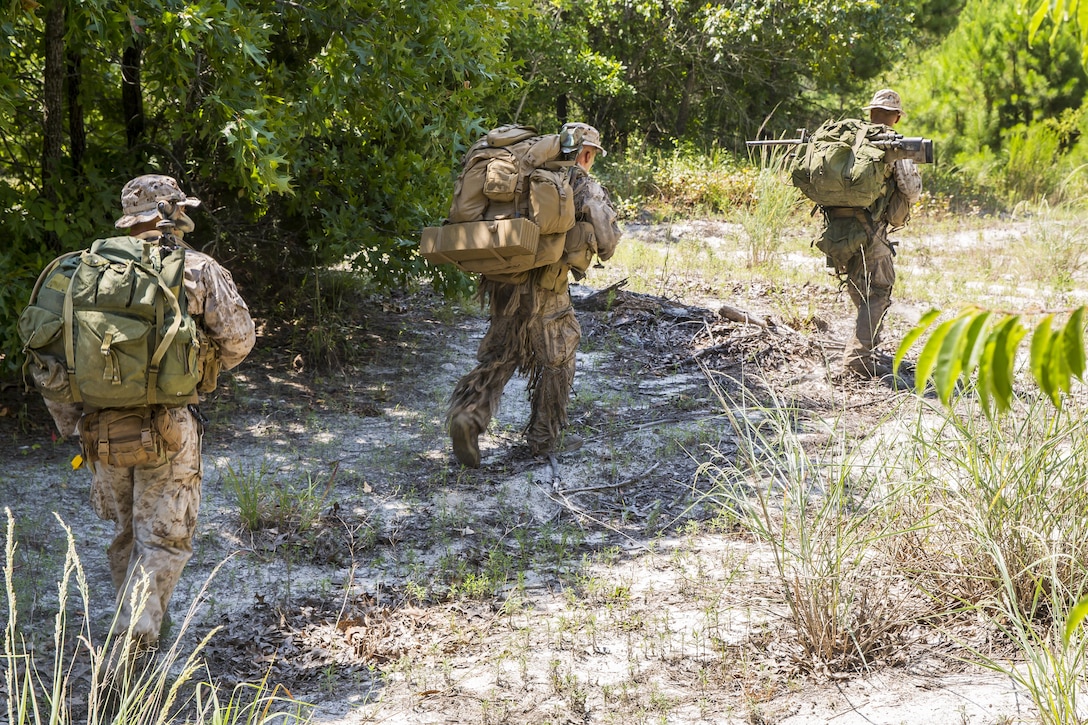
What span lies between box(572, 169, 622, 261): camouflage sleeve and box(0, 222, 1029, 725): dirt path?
90cm

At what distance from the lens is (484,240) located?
530cm

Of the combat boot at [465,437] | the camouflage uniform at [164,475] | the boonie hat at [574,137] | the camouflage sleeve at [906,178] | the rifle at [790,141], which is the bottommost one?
the combat boot at [465,437]

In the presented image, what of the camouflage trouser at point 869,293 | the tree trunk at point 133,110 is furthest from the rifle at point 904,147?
the tree trunk at point 133,110

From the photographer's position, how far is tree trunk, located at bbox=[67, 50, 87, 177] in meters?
6.61

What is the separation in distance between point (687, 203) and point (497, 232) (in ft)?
26.2

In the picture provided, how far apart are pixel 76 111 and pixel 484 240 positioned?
3195 millimetres

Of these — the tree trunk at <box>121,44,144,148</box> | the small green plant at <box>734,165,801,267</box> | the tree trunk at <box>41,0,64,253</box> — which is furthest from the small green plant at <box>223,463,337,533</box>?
the small green plant at <box>734,165,801,267</box>

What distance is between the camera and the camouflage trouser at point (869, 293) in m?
6.99

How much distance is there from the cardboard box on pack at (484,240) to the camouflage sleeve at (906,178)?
8.87 ft

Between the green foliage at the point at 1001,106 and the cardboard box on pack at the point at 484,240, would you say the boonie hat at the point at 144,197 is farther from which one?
the green foliage at the point at 1001,106

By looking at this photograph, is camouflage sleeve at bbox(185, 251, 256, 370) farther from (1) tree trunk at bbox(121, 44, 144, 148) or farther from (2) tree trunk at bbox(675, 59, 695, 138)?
(2) tree trunk at bbox(675, 59, 695, 138)

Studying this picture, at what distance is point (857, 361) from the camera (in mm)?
7188

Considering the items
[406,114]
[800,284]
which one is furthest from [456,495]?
[800,284]

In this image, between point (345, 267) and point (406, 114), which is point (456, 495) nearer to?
point (406, 114)
